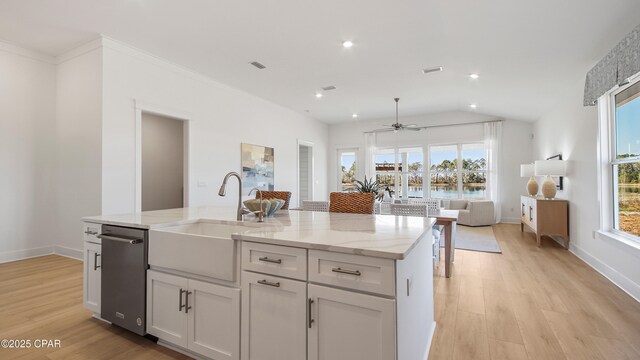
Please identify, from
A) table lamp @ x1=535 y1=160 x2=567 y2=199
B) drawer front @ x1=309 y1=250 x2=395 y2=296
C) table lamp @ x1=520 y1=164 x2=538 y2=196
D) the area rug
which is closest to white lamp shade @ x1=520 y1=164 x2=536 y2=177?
table lamp @ x1=520 y1=164 x2=538 y2=196

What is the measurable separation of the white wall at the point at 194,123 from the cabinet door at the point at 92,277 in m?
1.71

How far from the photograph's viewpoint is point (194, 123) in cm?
475

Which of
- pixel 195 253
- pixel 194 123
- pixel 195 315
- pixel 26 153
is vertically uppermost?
pixel 194 123

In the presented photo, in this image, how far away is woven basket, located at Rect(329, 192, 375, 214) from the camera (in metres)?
2.57

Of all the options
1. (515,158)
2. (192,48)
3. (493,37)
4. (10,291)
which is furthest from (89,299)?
(515,158)

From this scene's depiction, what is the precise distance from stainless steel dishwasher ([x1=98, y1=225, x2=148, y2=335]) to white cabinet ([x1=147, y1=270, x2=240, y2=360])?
3.3 inches

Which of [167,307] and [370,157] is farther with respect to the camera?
[370,157]

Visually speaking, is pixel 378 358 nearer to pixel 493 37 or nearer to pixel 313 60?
pixel 493 37

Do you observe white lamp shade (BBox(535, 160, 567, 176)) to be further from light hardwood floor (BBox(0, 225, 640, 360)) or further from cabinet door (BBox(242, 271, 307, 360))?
cabinet door (BBox(242, 271, 307, 360))

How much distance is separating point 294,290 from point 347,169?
7.76m

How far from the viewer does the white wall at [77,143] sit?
3666mm

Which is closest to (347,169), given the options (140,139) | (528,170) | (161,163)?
(528,170)

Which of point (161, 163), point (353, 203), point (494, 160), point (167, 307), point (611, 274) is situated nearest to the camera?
point (167, 307)

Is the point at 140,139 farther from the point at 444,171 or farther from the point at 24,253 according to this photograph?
the point at 444,171
